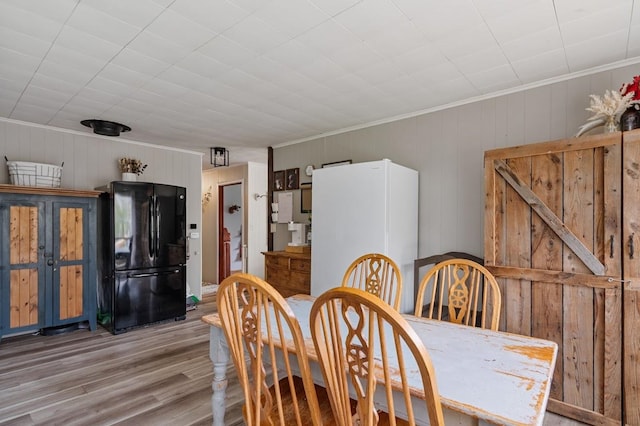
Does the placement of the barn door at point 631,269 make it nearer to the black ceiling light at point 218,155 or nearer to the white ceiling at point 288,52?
the white ceiling at point 288,52

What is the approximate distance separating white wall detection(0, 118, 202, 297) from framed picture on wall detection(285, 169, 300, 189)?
1534 mm

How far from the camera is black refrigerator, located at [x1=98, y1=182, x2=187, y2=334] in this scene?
3680 millimetres

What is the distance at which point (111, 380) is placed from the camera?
2625 mm

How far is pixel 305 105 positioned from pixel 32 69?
200 centimetres

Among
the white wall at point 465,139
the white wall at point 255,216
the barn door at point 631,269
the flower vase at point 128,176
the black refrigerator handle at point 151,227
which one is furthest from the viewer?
the white wall at point 255,216

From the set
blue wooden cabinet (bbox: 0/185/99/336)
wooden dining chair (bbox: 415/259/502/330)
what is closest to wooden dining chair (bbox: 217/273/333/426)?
wooden dining chair (bbox: 415/259/502/330)

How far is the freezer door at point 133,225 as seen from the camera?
145 inches

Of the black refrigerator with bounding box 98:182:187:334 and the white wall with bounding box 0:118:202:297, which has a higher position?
the white wall with bounding box 0:118:202:297

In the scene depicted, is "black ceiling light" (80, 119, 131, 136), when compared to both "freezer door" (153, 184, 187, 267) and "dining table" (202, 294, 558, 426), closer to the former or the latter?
"freezer door" (153, 184, 187, 267)

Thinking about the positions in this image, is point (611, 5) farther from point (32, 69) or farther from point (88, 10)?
point (32, 69)

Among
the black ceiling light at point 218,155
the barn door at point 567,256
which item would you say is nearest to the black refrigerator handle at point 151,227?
the black ceiling light at point 218,155

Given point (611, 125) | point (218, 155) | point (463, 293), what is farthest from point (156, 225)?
point (611, 125)

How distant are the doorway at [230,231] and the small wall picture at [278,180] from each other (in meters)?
2.09

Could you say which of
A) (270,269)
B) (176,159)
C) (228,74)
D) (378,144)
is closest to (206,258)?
(176,159)
